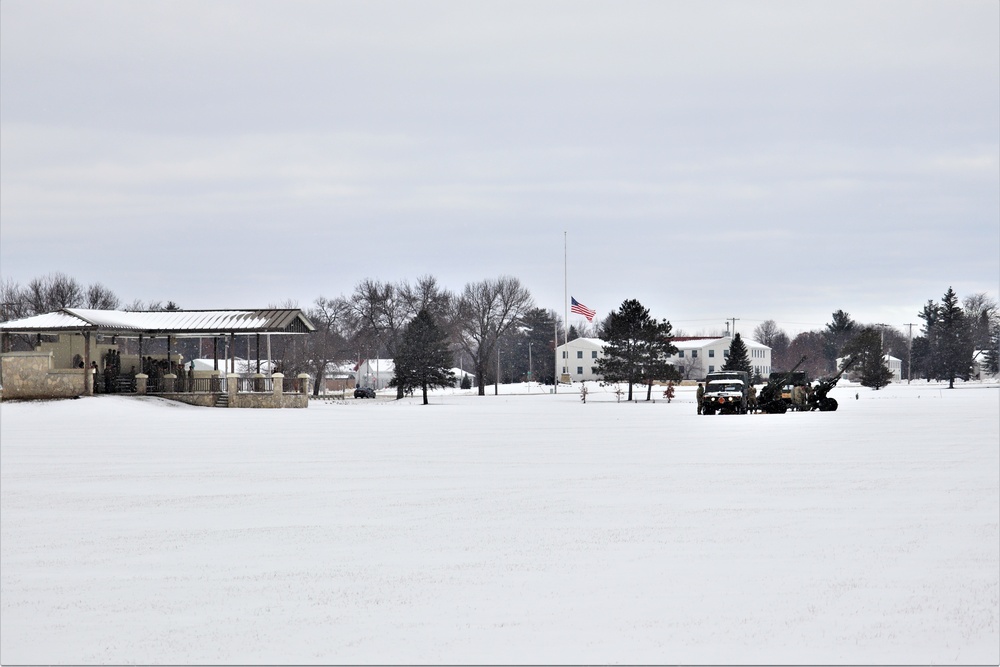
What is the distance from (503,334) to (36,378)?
61.4 meters

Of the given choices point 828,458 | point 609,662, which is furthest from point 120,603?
point 828,458

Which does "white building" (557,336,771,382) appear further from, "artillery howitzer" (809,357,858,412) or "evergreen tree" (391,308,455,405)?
"artillery howitzer" (809,357,858,412)

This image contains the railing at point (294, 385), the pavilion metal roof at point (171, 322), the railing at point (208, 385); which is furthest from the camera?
the railing at point (294, 385)

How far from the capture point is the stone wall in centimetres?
4956

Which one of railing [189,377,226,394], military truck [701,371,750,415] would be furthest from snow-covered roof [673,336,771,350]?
railing [189,377,226,394]

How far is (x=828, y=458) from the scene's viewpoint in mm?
22266

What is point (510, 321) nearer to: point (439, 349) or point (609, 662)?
point (439, 349)

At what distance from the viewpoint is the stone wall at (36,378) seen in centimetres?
4956

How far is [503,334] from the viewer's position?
353 ft

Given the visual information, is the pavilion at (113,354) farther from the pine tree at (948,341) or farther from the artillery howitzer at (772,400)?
the pine tree at (948,341)

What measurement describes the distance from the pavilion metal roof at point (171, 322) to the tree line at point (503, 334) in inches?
808

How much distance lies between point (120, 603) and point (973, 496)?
11840mm

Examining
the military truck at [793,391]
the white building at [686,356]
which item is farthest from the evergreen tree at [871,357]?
the white building at [686,356]

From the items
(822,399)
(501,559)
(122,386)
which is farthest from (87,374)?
(501,559)
